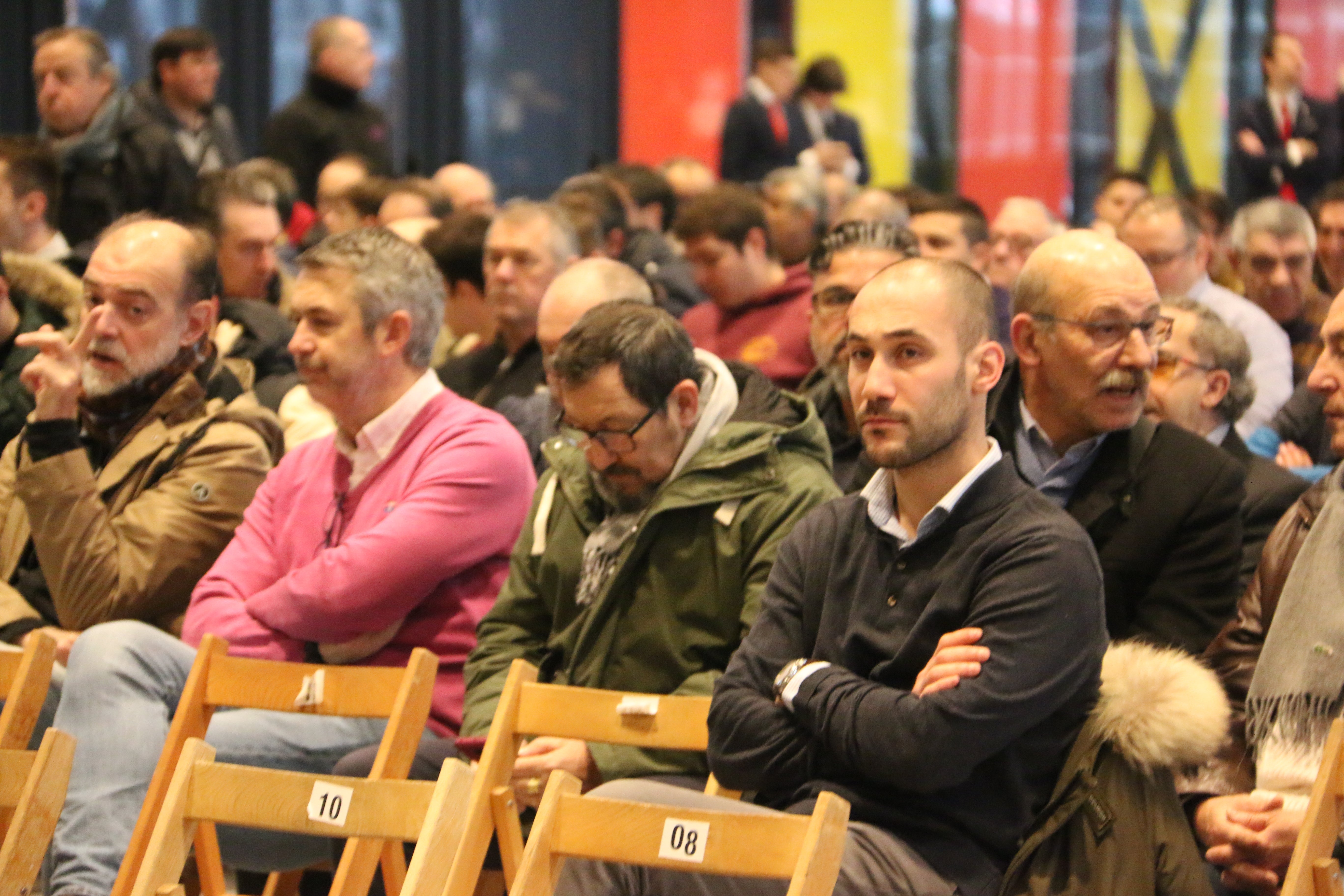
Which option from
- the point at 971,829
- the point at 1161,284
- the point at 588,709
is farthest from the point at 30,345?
the point at 1161,284

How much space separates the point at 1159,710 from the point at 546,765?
3.59ft

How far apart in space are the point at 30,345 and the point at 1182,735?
2.71 meters

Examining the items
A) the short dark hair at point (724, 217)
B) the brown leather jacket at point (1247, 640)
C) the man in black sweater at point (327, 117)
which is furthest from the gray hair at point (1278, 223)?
the man in black sweater at point (327, 117)

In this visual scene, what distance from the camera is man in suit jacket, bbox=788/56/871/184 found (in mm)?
9180

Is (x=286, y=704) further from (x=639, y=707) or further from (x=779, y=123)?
(x=779, y=123)

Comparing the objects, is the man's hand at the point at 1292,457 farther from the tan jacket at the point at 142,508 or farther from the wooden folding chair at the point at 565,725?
the tan jacket at the point at 142,508

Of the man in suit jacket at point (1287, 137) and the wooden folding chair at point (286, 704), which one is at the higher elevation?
the man in suit jacket at point (1287, 137)

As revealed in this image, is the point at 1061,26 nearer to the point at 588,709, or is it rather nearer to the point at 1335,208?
the point at 1335,208

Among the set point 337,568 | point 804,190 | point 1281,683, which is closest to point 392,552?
point 337,568

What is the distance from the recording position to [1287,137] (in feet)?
26.9

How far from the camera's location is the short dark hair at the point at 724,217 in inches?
216

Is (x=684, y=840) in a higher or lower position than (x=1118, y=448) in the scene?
lower

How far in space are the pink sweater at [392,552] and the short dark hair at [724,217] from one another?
2082 millimetres

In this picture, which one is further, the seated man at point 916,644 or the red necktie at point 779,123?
the red necktie at point 779,123
